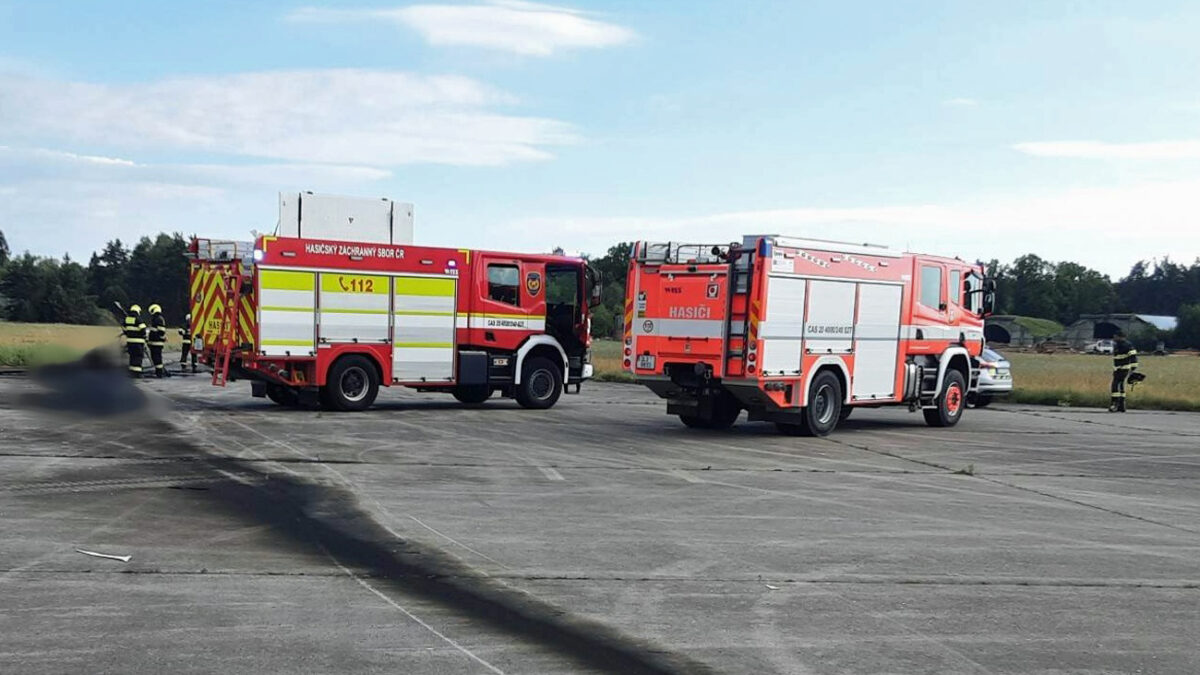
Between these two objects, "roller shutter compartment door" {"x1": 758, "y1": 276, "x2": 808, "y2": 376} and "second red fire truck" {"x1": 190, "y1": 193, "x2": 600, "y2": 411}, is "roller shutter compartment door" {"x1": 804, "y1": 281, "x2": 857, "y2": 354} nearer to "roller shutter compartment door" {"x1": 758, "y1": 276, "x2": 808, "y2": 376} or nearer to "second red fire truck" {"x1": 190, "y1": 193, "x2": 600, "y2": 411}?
"roller shutter compartment door" {"x1": 758, "y1": 276, "x2": 808, "y2": 376}

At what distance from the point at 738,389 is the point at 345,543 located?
373 inches

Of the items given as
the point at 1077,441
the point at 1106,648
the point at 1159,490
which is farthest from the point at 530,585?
the point at 1077,441

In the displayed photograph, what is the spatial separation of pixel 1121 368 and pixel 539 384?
1423 centimetres

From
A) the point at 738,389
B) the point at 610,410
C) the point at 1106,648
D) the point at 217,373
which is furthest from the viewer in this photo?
the point at 610,410

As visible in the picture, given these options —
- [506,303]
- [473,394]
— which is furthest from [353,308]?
[473,394]

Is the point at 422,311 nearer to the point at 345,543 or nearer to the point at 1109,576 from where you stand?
the point at 345,543

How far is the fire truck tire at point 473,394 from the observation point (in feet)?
72.8

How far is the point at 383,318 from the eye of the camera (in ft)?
65.1

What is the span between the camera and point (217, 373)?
1900cm

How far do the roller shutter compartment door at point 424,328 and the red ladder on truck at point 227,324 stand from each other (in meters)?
2.63

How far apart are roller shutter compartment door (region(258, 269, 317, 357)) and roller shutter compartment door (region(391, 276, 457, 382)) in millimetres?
1524

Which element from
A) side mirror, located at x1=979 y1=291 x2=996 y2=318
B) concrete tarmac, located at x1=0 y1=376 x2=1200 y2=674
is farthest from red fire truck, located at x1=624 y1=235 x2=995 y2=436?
concrete tarmac, located at x1=0 y1=376 x2=1200 y2=674

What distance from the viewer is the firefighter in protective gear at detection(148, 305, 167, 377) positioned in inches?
1023

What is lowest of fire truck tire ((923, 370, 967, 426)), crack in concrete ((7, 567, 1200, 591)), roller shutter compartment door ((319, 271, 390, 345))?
crack in concrete ((7, 567, 1200, 591))
